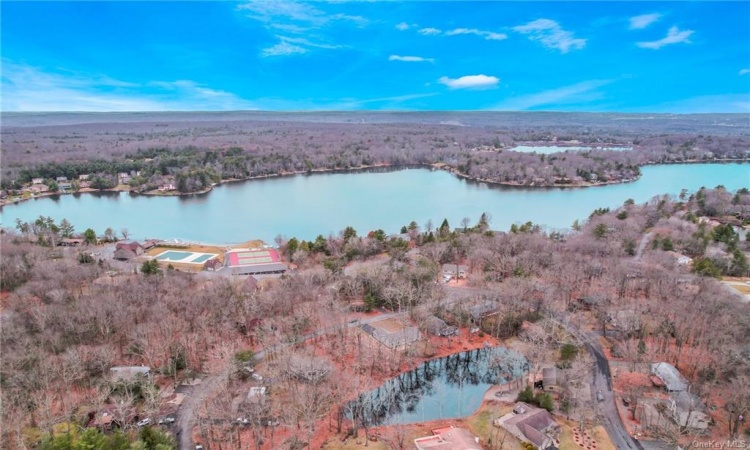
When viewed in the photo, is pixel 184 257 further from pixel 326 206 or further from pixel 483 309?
pixel 483 309

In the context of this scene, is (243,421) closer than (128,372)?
Yes

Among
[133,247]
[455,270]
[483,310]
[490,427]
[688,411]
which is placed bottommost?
[490,427]

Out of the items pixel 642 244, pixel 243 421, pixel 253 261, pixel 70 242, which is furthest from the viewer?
pixel 70 242

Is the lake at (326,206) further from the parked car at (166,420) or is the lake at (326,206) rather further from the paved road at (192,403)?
the parked car at (166,420)

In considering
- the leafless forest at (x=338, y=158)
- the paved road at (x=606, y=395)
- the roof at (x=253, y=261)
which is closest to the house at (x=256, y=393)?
the paved road at (x=606, y=395)

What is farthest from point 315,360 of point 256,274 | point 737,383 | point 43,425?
point 737,383

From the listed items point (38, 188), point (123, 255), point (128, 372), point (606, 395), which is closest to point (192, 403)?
point (128, 372)
